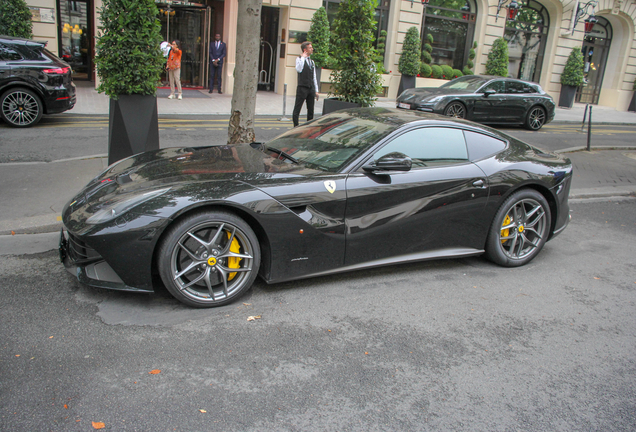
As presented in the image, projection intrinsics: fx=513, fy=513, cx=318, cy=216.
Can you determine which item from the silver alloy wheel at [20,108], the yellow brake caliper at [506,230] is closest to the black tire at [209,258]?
the yellow brake caliper at [506,230]

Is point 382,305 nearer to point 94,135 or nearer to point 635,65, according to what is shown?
point 94,135

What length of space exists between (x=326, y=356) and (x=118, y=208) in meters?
1.72

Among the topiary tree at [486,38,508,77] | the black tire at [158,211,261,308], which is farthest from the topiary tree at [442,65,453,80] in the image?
the black tire at [158,211,261,308]

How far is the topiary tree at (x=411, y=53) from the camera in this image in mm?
21172

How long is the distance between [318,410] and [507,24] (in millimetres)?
26671

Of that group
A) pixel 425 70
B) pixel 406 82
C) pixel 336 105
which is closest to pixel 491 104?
pixel 336 105

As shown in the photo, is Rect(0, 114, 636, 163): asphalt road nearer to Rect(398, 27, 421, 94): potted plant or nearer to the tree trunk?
the tree trunk

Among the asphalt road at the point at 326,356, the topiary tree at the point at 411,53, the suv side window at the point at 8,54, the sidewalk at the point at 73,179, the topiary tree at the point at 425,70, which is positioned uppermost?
the topiary tree at the point at 411,53

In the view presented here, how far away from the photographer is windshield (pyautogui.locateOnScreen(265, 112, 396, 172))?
4.29 metres

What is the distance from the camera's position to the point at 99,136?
33.6 feet

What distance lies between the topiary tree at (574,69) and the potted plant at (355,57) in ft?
63.2

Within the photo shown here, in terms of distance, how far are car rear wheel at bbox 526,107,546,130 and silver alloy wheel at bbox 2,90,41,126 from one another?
13.6 metres

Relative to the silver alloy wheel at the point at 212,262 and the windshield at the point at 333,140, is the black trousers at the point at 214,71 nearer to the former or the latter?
the windshield at the point at 333,140

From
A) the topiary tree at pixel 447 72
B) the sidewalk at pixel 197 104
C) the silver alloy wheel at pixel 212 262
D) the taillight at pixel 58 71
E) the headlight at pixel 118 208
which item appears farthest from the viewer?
the topiary tree at pixel 447 72
